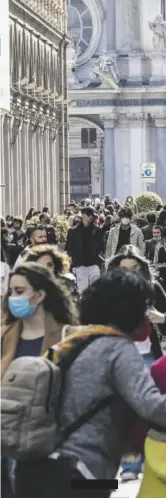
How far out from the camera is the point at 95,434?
634 centimetres

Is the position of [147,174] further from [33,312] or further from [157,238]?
[33,312]

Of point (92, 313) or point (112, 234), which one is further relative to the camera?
point (112, 234)

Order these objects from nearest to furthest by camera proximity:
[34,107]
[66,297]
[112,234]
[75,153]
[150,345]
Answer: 1. [66,297]
2. [150,345]
3. [112,234]
4. [34,107]
5. [75,153]

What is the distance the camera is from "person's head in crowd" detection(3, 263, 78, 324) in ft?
24.6

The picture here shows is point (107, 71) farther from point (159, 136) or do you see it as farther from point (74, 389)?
point (74, 389)

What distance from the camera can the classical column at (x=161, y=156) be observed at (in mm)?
78125

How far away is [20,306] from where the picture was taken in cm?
746

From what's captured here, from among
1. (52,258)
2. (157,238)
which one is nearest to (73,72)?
(157,238)

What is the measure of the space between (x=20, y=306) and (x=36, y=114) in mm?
38304

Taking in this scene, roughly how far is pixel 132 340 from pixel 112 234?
14.8 meters

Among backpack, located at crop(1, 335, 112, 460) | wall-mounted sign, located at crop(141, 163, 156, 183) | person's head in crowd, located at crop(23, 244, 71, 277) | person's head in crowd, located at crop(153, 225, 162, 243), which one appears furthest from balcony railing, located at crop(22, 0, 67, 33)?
backpack, located at crop(1, 335, 112, 460)

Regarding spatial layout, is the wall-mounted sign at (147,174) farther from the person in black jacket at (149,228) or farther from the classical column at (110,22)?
the classical column at (110,22)

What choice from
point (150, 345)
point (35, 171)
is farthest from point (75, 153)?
point (150, 345)

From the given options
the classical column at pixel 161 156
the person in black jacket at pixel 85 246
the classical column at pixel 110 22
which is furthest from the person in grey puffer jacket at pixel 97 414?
the classical column at pixel 161 156
